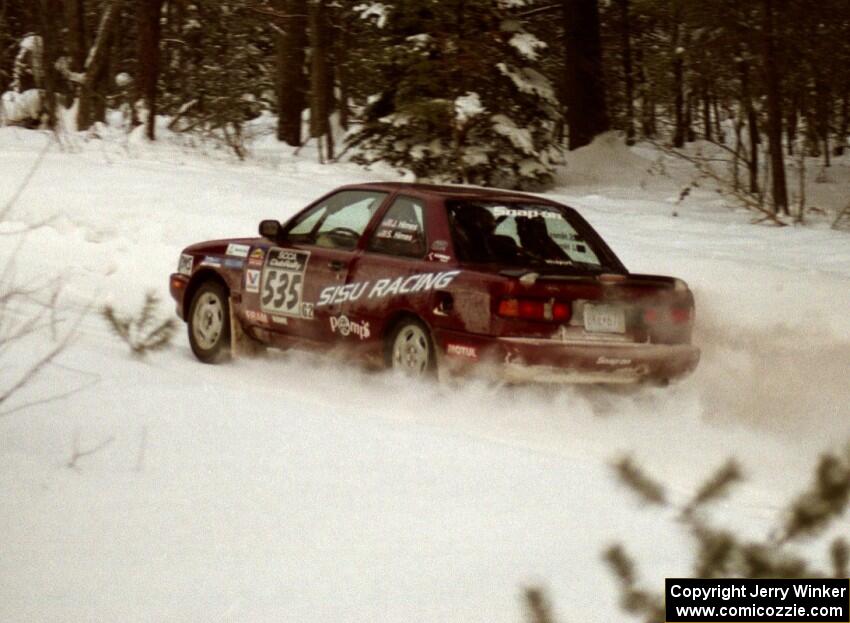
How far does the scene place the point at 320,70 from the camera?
2498 centimetres

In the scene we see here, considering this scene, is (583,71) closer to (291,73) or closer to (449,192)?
(291,73)

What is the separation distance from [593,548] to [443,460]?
1.56 metres

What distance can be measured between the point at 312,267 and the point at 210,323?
1.30m

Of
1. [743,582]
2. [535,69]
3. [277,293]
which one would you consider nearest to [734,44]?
[535,69]

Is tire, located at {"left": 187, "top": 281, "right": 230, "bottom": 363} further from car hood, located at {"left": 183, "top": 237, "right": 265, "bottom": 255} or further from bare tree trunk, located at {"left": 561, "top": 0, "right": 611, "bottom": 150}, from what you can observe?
bare tree trunk, located at {"left": 561, "top": 0, "right": 611, "bottom": 150}

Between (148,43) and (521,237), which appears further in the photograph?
(148,43)

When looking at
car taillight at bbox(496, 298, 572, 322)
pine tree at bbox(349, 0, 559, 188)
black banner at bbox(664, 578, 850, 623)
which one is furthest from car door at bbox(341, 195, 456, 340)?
pine tree at bbox(349, 0, 559, 188)

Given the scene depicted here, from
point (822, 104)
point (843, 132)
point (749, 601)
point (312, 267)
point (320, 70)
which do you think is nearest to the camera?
point (749, 601)

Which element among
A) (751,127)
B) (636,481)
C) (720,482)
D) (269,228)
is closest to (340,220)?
(269,228)

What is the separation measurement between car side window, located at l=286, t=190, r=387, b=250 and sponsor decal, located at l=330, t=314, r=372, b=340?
0.50 meters

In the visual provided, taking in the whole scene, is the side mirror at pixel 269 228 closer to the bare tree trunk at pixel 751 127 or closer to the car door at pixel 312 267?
the car door at pixel 312 267

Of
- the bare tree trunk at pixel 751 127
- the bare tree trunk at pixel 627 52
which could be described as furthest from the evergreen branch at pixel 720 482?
the bare tree trunk at pixel 627 52

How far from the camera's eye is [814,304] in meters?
11.9

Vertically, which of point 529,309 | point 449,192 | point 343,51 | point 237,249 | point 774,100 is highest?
point 343,51
